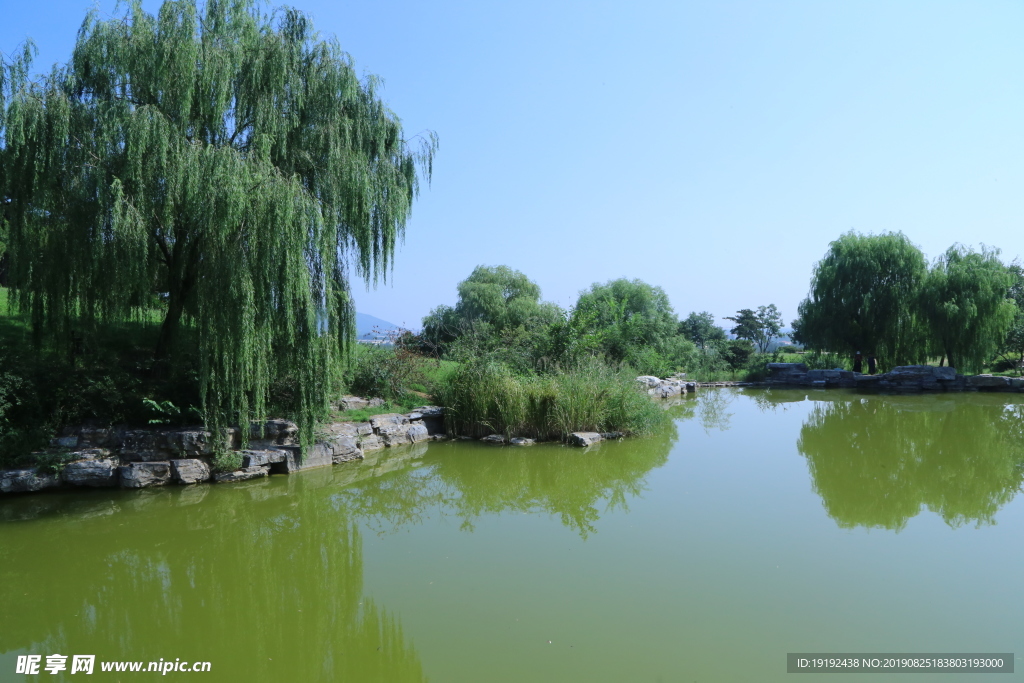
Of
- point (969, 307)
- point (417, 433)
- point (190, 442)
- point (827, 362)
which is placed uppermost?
point (969, 307)

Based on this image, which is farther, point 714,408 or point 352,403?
point 714,408

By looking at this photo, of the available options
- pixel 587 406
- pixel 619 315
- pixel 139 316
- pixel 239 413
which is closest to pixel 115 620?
Answer: pixel 239 413

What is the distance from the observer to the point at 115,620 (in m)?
4.68

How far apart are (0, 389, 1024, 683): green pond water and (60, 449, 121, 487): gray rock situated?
0.15 m

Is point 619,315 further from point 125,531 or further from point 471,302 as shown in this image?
point 125,531

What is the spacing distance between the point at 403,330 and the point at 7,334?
6.62 metres

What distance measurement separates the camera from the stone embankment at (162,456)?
25.5 feet

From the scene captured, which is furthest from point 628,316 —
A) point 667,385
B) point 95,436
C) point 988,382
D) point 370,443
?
point 95,436

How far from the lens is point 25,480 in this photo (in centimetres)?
755

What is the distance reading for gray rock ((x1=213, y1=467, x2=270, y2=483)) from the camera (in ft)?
27.6

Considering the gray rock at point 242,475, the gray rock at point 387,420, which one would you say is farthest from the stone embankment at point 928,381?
the gray rock at point 242,475

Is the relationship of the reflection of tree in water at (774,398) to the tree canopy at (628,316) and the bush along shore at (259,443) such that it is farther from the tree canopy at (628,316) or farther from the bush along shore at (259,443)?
the bush along shore at (259,443)

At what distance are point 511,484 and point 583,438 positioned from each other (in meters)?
2.61

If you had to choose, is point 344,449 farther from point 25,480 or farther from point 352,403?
point 25,480
